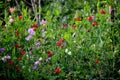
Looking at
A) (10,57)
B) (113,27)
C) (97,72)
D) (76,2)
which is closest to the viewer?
(10,57)

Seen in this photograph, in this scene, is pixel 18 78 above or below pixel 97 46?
below

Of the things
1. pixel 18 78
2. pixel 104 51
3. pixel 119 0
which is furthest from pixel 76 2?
pixel 18 78

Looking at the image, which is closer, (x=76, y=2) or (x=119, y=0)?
(x=119, y=0)

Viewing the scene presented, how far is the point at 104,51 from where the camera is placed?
11.5ft

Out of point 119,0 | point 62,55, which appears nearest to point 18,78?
point 62,55

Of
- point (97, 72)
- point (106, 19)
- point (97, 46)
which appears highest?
point (106, 19)

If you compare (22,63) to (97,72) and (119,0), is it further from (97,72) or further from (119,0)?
(119,0)

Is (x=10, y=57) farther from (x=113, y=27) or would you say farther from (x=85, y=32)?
(x=113, y=27)

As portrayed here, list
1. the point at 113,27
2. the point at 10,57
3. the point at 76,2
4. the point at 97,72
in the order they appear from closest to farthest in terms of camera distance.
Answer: the point at 10,57 < the point at 97,72 < the point at 113,27 < the point at 76,2

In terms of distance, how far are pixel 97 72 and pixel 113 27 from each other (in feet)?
1.96

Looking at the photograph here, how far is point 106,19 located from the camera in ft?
12.4

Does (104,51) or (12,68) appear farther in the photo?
(104,51)

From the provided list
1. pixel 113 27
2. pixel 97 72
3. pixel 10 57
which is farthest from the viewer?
pixel 113 27

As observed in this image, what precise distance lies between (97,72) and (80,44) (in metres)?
0.38
